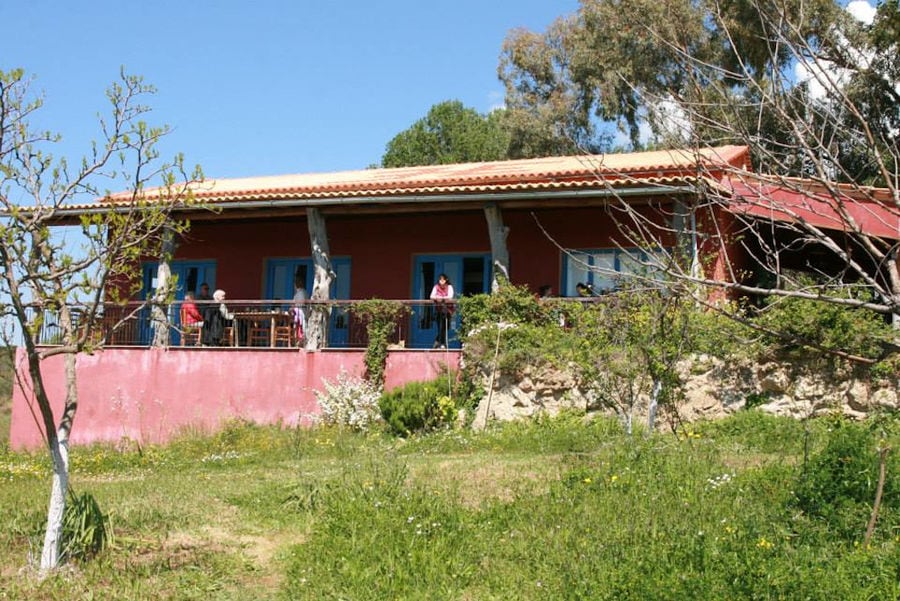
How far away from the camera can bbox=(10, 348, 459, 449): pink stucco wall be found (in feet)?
51.7

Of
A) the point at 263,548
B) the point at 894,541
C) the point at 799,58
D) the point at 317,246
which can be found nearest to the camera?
the point at 799,58

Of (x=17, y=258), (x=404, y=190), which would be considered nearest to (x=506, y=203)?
(x=404, y=190)

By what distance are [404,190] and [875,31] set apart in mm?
10415

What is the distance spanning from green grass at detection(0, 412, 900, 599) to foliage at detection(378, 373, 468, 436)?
3.12 meters

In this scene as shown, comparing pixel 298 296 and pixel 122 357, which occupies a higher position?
pixel 298 296

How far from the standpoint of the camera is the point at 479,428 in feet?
45.7

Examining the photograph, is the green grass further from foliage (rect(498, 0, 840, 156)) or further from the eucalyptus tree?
foliage (rect(498, 0, 840, 156))

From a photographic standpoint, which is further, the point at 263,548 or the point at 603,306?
the point at 603,306

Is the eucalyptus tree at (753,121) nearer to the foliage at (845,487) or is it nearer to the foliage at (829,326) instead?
the foliage at (829,326)

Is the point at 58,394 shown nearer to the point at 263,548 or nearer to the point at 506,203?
the point at 506,203

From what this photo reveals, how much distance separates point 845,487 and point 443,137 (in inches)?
1529

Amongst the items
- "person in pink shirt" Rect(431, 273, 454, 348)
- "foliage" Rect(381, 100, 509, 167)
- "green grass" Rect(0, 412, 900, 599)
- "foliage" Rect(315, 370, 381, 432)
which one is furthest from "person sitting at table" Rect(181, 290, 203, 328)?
"foliage" Rect(381, 100, 509, 167)

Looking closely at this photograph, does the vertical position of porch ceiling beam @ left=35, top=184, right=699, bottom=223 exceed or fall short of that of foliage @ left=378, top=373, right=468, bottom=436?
it exceeds it

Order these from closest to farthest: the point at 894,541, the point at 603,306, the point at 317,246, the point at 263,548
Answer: the point at 894,541 → the point at 263,548 → the point at 603,306 → the point at 317,246
